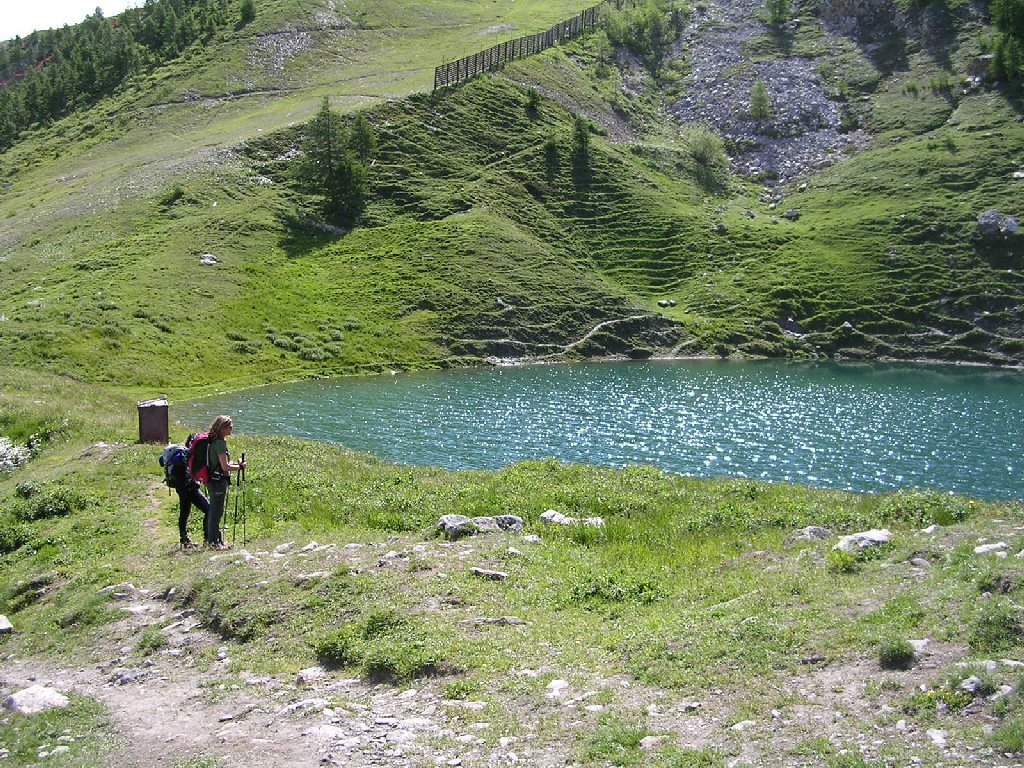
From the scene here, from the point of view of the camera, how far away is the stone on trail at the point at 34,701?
13031 millimetres

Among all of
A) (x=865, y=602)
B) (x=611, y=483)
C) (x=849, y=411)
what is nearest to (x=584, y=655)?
(x=865, y=602)

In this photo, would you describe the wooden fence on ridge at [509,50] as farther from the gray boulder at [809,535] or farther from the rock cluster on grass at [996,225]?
the gray boulder at [809,535]

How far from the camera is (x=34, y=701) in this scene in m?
13.2

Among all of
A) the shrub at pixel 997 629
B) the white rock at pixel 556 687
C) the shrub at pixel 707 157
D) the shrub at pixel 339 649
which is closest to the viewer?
the shrub at pixel 997 629

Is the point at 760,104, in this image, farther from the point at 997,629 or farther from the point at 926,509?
the point at 997,629

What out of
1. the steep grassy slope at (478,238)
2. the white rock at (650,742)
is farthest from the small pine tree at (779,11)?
the white rock at (650,742)

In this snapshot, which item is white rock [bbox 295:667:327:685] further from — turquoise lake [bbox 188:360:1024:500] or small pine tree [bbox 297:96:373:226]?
small pine tree [bbox 297:96:373:226]

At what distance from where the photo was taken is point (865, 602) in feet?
45.8

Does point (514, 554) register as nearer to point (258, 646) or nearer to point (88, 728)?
point (258, 646)

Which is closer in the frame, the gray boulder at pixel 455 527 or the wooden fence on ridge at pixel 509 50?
the gray boulder at pixel 455 527

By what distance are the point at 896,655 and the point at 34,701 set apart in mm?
12549

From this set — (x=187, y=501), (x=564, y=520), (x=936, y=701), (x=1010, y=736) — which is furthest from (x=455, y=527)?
(x=1010, y=736)

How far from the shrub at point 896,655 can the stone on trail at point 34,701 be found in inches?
468

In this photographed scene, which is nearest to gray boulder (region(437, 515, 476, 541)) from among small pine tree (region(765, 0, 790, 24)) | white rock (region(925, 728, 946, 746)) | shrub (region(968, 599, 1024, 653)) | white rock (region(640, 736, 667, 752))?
white rock (region(640, 736, 667, 752))
